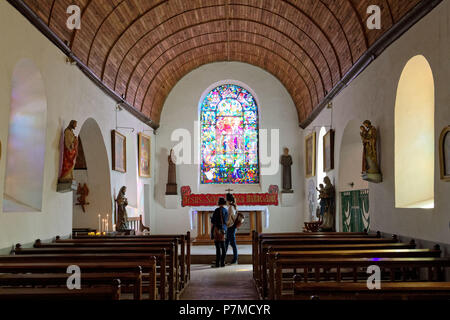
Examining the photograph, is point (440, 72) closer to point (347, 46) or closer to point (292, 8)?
point (347, 46)

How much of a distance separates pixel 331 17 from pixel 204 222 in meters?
7.21

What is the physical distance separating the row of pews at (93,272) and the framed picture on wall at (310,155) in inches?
286

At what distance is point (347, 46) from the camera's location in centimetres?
1080

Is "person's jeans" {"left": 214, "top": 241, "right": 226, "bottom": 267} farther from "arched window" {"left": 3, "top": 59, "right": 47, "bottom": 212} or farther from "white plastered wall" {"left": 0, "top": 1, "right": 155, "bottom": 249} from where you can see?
"arched window" {"left": 3, "top": 59, "right": 47, "bottom": 212}

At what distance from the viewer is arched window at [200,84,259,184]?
18359 millimetres

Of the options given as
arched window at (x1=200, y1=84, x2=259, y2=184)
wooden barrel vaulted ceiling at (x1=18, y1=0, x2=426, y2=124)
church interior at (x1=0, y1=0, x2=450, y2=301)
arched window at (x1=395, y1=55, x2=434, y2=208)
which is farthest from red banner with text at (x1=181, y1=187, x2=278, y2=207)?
arched window at (x1=395, y1=55, x2=434, y2=208)

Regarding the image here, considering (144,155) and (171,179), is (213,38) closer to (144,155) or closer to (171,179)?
(144,155)

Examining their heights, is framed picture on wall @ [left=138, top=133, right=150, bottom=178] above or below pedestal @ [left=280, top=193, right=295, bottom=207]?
above

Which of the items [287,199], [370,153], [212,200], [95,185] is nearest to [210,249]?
[212,200]

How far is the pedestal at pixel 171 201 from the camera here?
1750 cm

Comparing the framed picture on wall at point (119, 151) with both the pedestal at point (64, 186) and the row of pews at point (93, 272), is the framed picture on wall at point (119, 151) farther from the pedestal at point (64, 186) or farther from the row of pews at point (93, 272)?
the row of pews at point (93, 272)

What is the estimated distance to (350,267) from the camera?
5.46m

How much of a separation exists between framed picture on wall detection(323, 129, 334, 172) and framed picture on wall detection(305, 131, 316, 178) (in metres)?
1.59
